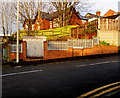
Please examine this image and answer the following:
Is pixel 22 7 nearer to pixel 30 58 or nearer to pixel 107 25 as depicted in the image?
pixel 30 58

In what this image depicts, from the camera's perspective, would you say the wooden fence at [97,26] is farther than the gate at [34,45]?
Yes

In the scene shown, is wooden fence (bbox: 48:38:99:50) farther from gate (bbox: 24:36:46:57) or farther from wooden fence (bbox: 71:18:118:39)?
wooden fence (bbox: 71:18:118:39)

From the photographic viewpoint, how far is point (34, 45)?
45.3 feet

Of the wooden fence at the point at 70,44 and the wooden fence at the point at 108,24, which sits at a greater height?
Answer: the wooden fence at the point at 108,24

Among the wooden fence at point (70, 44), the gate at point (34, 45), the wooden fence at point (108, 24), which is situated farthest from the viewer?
the wooden fence at point (108, 24)

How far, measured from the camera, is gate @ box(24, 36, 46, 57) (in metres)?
13.7

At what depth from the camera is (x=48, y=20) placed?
47.1 metres

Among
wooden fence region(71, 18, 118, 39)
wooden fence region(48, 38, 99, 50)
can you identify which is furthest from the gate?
wooden fence region(71, 18, 118, 39)

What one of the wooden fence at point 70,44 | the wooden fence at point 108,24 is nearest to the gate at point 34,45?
the wooden fence at point 70,44

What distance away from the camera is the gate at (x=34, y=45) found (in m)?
13.7

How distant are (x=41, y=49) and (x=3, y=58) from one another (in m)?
4.13

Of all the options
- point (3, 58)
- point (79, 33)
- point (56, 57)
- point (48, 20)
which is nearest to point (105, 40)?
point (79, 33)

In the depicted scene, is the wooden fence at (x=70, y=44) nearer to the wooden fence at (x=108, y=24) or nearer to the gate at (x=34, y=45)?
the gate at (x=34, y=45)

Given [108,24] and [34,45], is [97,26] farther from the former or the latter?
[34,45]
